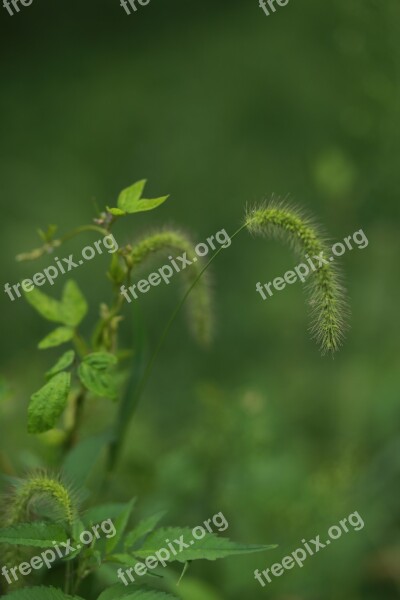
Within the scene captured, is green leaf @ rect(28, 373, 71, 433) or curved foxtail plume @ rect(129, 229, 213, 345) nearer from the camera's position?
green leaf @ rect(28, 373, 71, 433)

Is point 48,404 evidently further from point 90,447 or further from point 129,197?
point 129,197

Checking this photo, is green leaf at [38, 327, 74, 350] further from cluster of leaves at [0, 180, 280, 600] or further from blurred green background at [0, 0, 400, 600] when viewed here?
blurred green background at [0, 0, 400, 600]

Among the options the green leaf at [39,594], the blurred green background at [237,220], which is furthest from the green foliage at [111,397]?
the blurred green background at [237,220]

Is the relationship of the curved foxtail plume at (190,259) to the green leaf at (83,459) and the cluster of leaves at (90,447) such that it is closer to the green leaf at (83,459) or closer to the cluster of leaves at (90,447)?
the cluster of leaves at (90,447)

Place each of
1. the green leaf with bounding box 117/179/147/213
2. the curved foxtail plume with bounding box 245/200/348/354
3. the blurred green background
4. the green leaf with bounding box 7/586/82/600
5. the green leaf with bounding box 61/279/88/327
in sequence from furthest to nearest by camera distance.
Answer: the blurred green background → the green leaf with bounding box 61/279/88/327 → the green leaf with bounding box 117/179/147/213 → the curved foxtail plume with bounding box 245/200/348/354 → the green leaf with bounding box 7/586/82/600

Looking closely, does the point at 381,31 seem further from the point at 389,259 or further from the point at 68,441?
the point at 68,441

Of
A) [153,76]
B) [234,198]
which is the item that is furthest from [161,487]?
[153,76]

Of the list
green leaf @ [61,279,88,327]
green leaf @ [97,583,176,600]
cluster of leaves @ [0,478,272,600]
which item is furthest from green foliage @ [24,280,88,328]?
green leaf @ [97,583,176,600]
